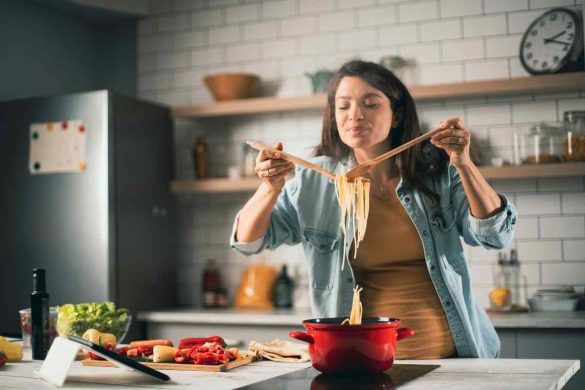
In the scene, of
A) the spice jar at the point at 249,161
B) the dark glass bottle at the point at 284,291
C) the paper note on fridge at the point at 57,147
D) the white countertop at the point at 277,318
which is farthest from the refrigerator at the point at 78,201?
the dark glass bottle at the point at 284,291

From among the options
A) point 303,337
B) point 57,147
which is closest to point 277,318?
point 57,147

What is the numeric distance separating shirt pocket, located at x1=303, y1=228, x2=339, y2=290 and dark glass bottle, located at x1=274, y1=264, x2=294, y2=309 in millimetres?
2193

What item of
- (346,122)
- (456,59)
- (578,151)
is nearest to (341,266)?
(346,122)

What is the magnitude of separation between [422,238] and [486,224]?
240 mm

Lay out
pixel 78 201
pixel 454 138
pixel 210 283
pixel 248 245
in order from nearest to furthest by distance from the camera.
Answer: pixel 454 138 < pixel 248 245 < pixel 78 201 < pixel 210 283

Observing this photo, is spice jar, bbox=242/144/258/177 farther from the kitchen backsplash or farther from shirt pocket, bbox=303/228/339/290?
shirt pocket, bbox=303/228/339/290

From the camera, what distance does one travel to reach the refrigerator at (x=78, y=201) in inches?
182

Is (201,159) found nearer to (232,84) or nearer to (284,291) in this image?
(232,84)

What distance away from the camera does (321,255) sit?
265 centimetres

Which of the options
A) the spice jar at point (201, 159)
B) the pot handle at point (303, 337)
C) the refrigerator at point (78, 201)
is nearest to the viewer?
the pot handle at point (303, 337)

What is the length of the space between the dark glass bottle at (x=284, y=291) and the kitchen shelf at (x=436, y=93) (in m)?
0.95

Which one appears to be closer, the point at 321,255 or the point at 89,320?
the point at 89,320

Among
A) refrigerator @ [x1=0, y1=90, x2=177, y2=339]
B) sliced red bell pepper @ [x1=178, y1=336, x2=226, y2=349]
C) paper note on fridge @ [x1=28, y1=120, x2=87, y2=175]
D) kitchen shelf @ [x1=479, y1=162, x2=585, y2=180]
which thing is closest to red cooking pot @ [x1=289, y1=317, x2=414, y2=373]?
sliced red bell pepper @ [x1=178, y1=336, x2=226, y2=349]

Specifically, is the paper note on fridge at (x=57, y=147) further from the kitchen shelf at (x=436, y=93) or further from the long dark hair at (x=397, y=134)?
the long dark hair at (x=397, y=134)
